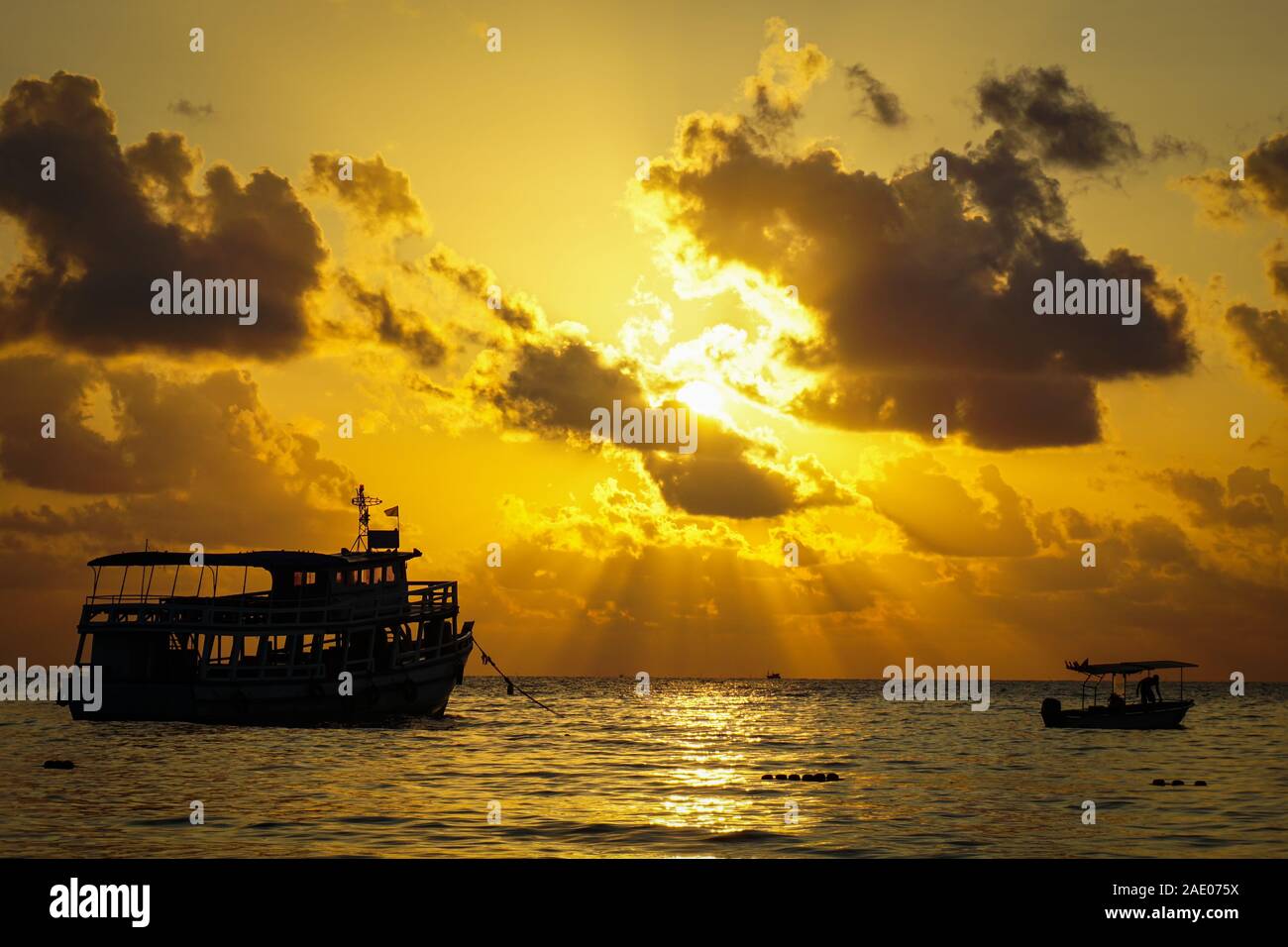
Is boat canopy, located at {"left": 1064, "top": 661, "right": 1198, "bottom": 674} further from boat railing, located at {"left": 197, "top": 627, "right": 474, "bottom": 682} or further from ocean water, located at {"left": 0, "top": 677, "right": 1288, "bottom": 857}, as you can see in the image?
boat railing, located at {"left": 197, "top": 627, "right": 474, "bottom": 682}

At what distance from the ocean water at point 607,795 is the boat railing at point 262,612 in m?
5.74

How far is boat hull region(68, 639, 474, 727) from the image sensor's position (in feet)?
210

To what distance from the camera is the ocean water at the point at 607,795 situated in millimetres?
29953

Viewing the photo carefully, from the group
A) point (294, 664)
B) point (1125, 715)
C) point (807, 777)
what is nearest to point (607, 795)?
point (807, 777)

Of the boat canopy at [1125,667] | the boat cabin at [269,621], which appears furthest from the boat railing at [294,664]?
the boat canopy at [1125,667]

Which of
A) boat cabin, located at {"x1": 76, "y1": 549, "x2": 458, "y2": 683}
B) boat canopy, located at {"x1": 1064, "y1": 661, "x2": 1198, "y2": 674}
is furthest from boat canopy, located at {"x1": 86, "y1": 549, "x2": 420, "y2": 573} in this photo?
boat canopy, located at {"x1": 1064, "y1": 661, "x2": 1198, "y2": 674}

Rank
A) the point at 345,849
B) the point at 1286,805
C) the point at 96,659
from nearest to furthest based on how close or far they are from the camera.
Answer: the point at 345,849, the point at 1286,805, the point at 96,659

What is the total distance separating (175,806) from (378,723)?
34.0 meters

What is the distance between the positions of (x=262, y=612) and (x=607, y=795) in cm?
3166

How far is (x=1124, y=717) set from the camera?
75250 mm

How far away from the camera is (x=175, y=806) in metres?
35.0

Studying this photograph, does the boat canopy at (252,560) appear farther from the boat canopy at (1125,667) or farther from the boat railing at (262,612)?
the boat canopy at (1125,667)
